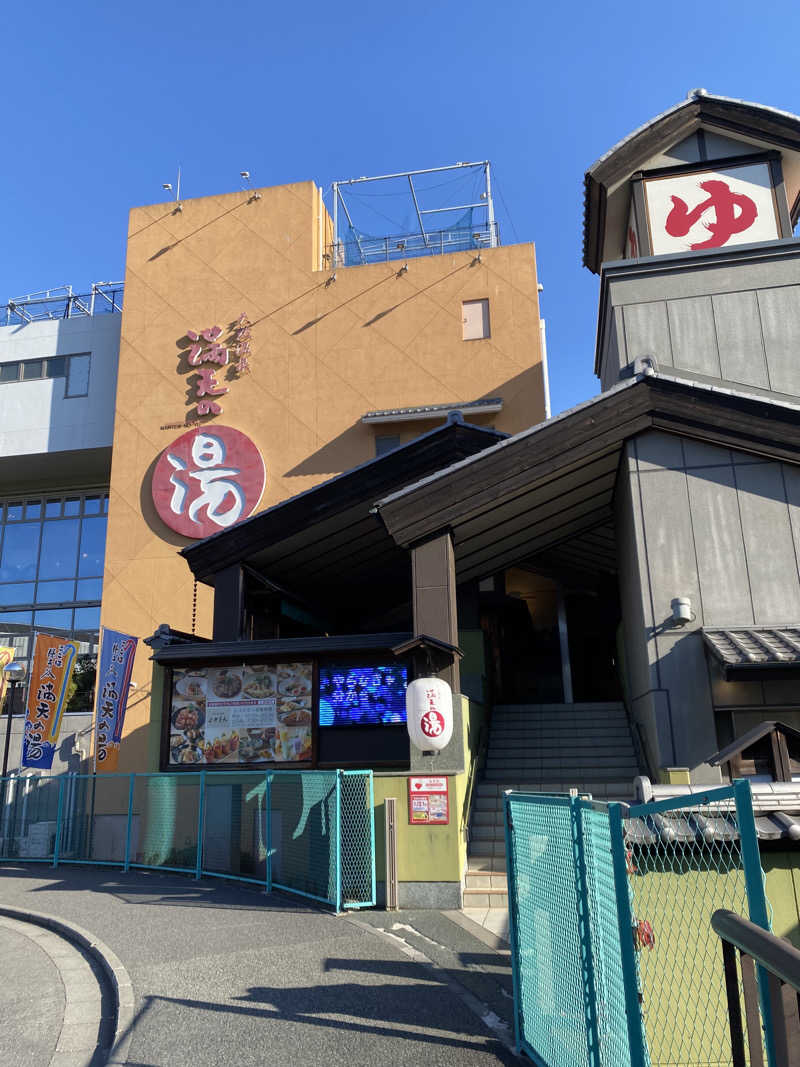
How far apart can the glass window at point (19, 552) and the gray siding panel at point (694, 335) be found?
22469mm

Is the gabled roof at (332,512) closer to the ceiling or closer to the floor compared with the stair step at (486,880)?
A: closer to the ceiling

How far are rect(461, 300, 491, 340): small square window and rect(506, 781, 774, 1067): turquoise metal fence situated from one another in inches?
757

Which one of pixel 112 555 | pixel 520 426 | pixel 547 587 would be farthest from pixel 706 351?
pixel 112 555

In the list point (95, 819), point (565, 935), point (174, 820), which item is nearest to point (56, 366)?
point (95, 819)

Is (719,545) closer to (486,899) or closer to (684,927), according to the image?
(486,899)

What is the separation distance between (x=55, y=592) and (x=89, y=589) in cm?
123

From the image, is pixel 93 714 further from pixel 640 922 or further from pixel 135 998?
pixel 640 922

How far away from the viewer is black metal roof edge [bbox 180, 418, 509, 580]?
1501cm

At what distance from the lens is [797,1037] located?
2.52 meters

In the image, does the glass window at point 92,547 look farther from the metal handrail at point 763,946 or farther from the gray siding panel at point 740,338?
the metal handrail at point 763,946

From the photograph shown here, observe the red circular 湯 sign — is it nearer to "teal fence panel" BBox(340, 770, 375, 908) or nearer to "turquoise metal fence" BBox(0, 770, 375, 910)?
"turquoise metal fence" BBox(0, 770, 375, 910)

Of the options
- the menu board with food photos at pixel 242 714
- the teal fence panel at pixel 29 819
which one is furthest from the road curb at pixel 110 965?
the teal fence panel at pixel 29 819

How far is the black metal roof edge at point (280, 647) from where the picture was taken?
13.4m

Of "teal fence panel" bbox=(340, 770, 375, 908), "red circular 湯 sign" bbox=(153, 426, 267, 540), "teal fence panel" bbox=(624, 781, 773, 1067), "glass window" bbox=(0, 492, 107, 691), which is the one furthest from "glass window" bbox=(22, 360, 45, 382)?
"teal fence panel" bbox=(624, 781, 773, 1067)
